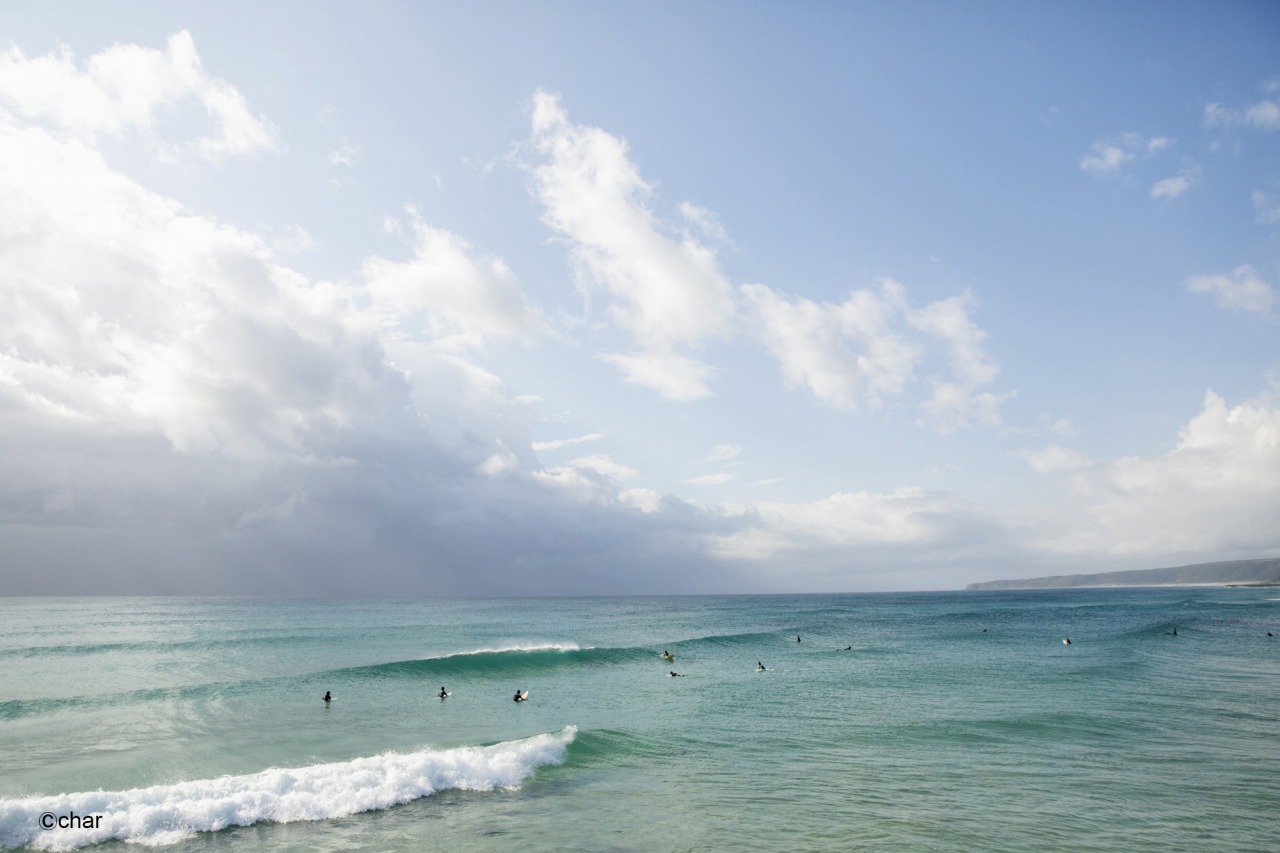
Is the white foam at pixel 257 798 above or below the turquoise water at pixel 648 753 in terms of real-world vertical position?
above

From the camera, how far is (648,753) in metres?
22.2

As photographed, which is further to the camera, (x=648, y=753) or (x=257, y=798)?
(x=648, y=753)

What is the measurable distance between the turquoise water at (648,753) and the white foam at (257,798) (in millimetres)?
63

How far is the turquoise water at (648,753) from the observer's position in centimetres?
1533

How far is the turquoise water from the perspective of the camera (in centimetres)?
1533

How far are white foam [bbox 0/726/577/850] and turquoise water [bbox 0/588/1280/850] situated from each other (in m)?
0.06

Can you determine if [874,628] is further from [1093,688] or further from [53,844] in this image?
[53,844]

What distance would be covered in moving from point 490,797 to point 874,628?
7466 cm

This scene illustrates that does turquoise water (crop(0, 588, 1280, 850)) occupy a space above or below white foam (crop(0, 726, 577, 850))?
below

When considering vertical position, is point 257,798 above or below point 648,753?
above

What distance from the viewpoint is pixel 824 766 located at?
2038 centimetres

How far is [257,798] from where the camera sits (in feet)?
55.0

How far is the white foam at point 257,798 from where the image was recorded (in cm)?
1541

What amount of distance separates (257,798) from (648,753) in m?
11.7
